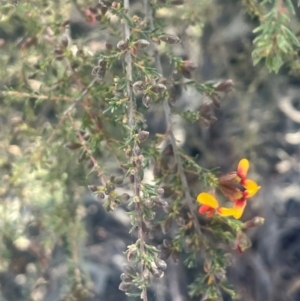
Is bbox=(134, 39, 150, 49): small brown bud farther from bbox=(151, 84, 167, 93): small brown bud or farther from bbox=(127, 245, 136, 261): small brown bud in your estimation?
bbox=(127, 245, 136, 261): small brown bud

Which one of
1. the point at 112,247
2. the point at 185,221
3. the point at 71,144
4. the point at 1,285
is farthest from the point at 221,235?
the point at 1,285

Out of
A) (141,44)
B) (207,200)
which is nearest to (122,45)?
(141,44)

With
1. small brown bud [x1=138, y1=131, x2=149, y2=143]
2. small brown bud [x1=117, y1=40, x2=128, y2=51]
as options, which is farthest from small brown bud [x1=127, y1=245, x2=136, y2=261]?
small brown bud [x1=117, y1=40, x2=128, y2=51]

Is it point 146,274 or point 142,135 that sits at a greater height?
point 142,135

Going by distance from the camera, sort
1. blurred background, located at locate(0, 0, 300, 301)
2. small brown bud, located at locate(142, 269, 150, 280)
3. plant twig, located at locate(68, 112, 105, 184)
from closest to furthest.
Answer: small brown bud, located at locate(142, 269, 150, 280) < plant twig, located at locate(68, 112, 105, 184) < blurred background, located at locate(0, 0, 300, 301)

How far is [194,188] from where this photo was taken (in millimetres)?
792

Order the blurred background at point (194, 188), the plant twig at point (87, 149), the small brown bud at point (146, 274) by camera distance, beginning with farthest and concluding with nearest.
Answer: the blurred background at point (194, 188), the plant twig at point (87, 149), the small brown bud at point (146, 274)

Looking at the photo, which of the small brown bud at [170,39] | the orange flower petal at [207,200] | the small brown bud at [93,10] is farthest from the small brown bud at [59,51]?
the orange flower petal at [207,200]

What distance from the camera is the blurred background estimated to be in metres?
0.82

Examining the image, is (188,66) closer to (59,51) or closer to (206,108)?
(206,108)

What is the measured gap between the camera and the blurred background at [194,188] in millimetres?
816

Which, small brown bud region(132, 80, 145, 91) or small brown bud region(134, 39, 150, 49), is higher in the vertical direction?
small brown bud region(134, 39, 150, 49)

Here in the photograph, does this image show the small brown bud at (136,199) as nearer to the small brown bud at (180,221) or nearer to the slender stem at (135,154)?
the slender stem at (135,154)

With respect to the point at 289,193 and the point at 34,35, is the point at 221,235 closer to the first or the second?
the point at 289,193
